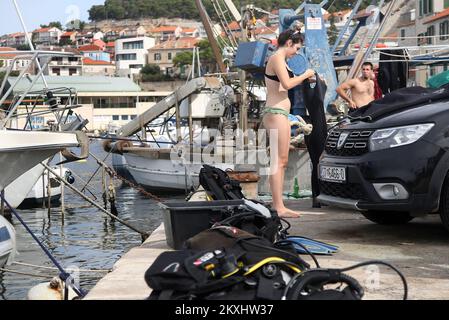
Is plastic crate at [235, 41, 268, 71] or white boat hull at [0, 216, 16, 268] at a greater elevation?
plastic crate at [235, 41, 268, 71]

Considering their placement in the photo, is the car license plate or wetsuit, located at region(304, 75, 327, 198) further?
wetsuit, located at region(304, 75, 327, 198)

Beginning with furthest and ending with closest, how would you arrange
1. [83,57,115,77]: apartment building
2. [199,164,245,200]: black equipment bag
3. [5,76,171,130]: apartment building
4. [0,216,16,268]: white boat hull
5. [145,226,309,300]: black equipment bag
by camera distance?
[83,57,115,77]: apartment building → [5,76,171,130]: apartment building → [0,216,16,268]: white boat hull → [199,164,245,200]: black equipment bag → [145,226,309,300]: black equipment bag

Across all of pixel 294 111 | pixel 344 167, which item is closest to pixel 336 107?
pixel 294 111

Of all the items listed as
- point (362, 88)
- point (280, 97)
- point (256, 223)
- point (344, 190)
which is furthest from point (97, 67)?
point (256, 223)

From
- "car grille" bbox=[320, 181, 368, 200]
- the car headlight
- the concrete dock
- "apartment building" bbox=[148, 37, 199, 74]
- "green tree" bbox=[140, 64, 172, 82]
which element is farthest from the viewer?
"apartment building" bbox=[148, 37, 199, 74]

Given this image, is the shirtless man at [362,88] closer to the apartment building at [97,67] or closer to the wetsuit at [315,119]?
the wetsuit at [315,119]

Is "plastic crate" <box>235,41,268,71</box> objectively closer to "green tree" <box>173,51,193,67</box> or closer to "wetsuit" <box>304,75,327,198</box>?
"wetsuit" <box>304,75,327,198</box>

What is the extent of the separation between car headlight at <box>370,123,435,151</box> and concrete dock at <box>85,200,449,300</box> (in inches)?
35.3

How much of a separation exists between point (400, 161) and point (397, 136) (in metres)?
0.24

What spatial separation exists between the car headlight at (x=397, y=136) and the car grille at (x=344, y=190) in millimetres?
391

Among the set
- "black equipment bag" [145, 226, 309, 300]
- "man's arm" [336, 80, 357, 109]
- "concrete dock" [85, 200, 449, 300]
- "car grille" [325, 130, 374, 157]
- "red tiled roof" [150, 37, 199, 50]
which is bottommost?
"concrete dock" [85, 200, 449, 300]

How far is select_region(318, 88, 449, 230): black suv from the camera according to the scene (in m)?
6.39

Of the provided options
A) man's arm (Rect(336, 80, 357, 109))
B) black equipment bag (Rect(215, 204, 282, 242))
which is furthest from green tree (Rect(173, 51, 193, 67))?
black equipment bag (Rect(215, 204, 282, 242))

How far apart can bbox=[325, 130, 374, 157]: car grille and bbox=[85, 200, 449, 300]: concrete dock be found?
0.81 m
